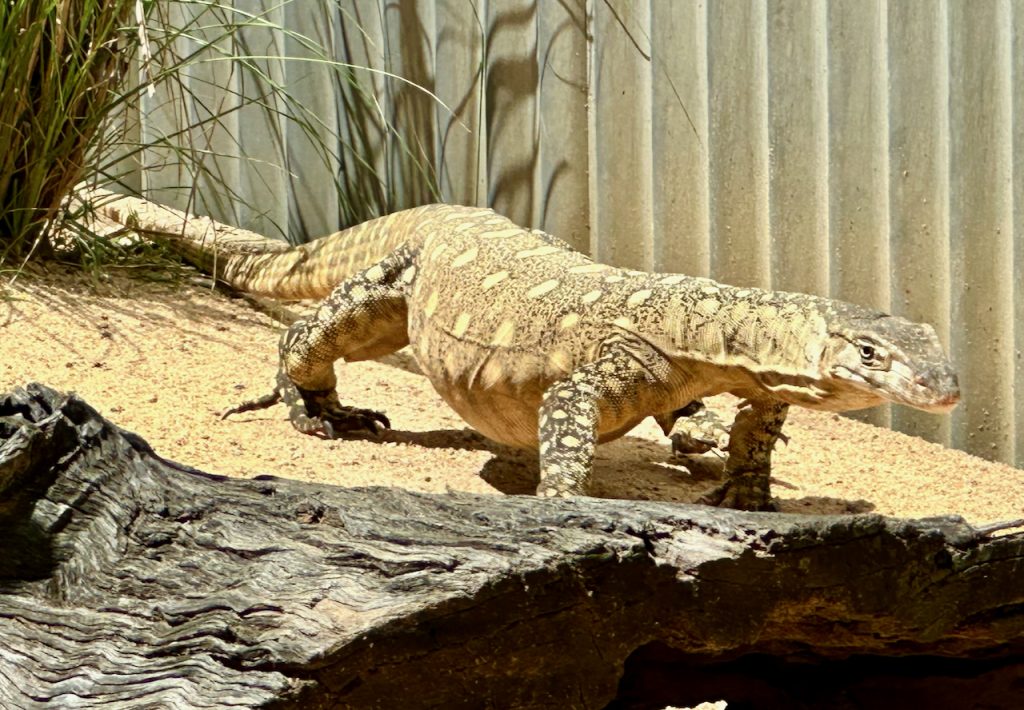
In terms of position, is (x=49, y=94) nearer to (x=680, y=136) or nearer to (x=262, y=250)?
(x=262, y=250)

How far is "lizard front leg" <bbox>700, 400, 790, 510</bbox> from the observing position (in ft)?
17.3

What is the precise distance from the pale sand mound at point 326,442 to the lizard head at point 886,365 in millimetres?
1267

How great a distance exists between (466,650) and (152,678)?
21.4 inches

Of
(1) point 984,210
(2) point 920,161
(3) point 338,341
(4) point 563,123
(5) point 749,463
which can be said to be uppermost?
(4) point 563,123

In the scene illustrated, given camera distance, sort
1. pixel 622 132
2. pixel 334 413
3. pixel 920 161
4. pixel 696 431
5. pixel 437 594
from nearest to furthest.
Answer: pixel 437 594, pixel 920 161, pixel 696 431, pixel 334 413, pixel 622 132

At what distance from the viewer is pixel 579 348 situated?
16.9ft

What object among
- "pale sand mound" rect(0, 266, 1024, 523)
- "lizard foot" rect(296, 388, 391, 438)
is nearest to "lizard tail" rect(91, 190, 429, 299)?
"pale sand mound" rect(0, 266, 1024, 523)

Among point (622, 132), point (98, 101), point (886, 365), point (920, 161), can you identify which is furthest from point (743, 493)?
point (98, 101)

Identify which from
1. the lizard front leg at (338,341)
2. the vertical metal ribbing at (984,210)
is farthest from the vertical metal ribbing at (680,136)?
the lizard front leg at (338,341)

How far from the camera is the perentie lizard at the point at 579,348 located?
4.44 meters

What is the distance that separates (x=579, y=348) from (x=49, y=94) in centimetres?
310

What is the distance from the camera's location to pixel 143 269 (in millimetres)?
7660

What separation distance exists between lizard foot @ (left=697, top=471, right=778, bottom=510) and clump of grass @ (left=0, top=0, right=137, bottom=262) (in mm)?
3442

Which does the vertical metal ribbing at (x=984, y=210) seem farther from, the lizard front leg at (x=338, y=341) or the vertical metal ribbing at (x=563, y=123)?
the lizard front leg at (x=338, y=341)
